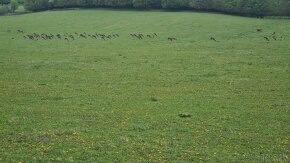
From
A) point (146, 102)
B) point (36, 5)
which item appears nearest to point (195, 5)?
point (36, 5)

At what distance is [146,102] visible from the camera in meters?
24.7

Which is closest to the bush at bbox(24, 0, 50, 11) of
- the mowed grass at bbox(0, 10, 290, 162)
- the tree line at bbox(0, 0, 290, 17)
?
the tree line at bbox(0, 0, 290, 17)

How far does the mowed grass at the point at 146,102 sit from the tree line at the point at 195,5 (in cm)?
3628

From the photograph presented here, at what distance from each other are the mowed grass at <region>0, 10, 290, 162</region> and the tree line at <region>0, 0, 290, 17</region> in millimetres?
36278

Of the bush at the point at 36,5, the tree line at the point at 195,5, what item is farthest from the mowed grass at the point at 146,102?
→ the bush at the point at 36,5

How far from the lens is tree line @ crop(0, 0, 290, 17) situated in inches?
3511

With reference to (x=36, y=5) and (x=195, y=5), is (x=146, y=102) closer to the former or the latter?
(x=195, y=5)

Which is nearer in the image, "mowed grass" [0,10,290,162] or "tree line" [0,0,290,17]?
"mowed grass" [0,10,290,162]

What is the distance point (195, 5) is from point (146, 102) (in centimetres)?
7901

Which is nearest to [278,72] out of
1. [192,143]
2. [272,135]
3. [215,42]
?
[272,135]

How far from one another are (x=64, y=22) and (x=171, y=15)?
76.6ft

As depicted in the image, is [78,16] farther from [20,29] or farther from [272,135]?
[272,135]

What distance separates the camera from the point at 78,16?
324 ft

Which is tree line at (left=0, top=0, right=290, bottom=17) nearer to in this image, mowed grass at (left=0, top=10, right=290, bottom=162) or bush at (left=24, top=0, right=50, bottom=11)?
bush at (left=24, top=0, right=50, bottom=11)
